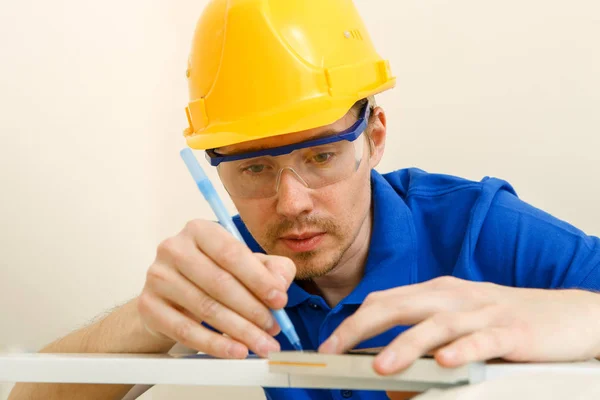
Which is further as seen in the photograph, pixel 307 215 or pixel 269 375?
pixel 307 215

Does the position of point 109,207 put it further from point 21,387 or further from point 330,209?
point 330,209

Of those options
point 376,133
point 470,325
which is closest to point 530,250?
point 376,133

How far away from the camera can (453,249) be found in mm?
1549

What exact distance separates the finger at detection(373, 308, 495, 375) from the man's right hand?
0.24m

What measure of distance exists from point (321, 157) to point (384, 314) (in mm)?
554

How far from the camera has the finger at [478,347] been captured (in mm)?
785

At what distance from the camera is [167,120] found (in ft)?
7.27

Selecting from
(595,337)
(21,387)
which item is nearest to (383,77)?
(595,337)

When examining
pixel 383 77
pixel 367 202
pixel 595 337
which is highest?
pixel 383 77

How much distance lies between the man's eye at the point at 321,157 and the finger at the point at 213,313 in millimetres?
438

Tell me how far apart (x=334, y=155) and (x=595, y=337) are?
638 millimetres

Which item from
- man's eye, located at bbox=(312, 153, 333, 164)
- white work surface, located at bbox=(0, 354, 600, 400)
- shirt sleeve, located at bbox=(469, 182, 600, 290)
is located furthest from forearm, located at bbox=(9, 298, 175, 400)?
shirt sleeve, located at bbox=(469, 182, 600, 290)

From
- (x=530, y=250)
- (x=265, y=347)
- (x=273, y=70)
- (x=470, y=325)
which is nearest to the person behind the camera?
(x=470, y=325)

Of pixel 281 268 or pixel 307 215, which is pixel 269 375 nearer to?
pixel 281 268
